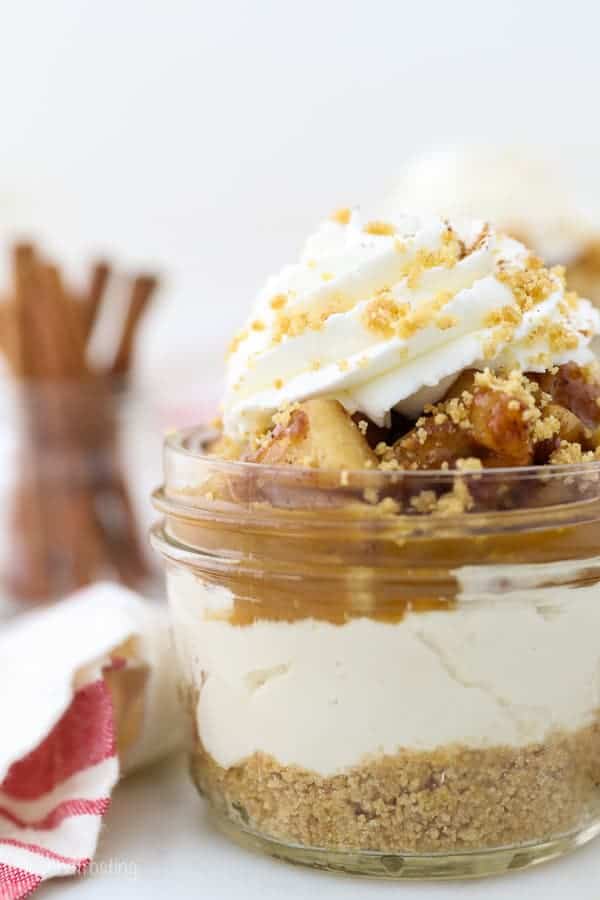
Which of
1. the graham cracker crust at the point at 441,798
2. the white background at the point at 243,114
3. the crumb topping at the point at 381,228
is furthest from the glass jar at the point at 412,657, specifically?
the white background at the point at 243,114

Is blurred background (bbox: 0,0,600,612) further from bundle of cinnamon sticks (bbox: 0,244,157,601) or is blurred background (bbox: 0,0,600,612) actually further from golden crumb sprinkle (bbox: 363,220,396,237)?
golden crumb sprinkle (bbox: 363,220,396,237)

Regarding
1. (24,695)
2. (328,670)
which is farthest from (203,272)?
(328,670)

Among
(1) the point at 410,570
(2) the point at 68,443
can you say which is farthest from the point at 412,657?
(2) the point at 68,443

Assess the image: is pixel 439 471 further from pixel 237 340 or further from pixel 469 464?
pixel 237 340

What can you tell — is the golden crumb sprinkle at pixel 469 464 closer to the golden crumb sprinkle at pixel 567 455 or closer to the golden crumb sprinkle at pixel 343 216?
the golden crumb sprinkle at pixel 567 455

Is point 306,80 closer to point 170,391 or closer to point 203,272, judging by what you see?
point 203,272

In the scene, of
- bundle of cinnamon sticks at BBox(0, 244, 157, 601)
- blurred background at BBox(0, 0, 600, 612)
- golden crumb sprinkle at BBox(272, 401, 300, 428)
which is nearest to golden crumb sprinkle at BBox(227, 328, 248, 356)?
golden crumb sprinkle at BBox(272, 401, 300, 428)
